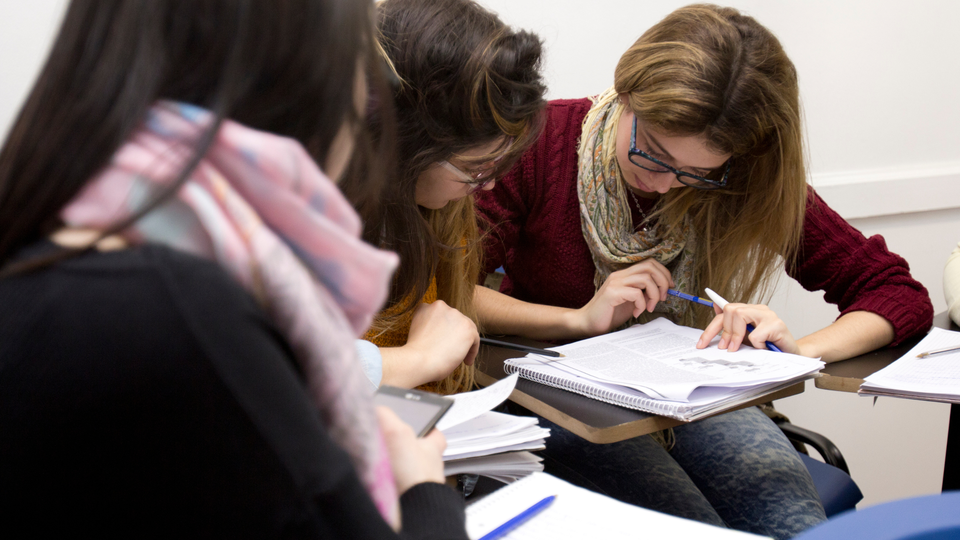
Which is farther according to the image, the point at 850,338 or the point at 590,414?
the point at 850,338

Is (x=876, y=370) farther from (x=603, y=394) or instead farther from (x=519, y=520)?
(x=519, y=520)

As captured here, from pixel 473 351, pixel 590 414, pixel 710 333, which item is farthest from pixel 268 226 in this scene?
pixel 710 333

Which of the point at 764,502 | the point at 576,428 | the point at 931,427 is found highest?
the point at 576,428

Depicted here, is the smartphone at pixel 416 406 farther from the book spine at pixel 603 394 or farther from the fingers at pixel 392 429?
the book spine at pixel 603 394

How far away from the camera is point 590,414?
84cm

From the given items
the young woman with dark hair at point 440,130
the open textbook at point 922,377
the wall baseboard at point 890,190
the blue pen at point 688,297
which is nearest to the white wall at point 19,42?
the young woman with dark hair at point 440,130

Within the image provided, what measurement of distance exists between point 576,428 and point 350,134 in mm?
528

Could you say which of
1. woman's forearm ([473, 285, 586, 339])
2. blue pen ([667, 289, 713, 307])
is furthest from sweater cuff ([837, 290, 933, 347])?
woman's forearm ([473, 285, 586, 339])

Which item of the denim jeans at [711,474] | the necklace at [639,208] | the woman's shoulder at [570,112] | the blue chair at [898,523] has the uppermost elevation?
the woman's shoulder at [570,112]

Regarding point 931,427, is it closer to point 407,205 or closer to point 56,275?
point 407,205

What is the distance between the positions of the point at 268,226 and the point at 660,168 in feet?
3.19

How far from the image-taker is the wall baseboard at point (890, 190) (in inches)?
82.7

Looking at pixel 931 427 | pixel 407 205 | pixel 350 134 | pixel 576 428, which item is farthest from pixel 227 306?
pixel 931 427

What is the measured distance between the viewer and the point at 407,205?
1001mm
